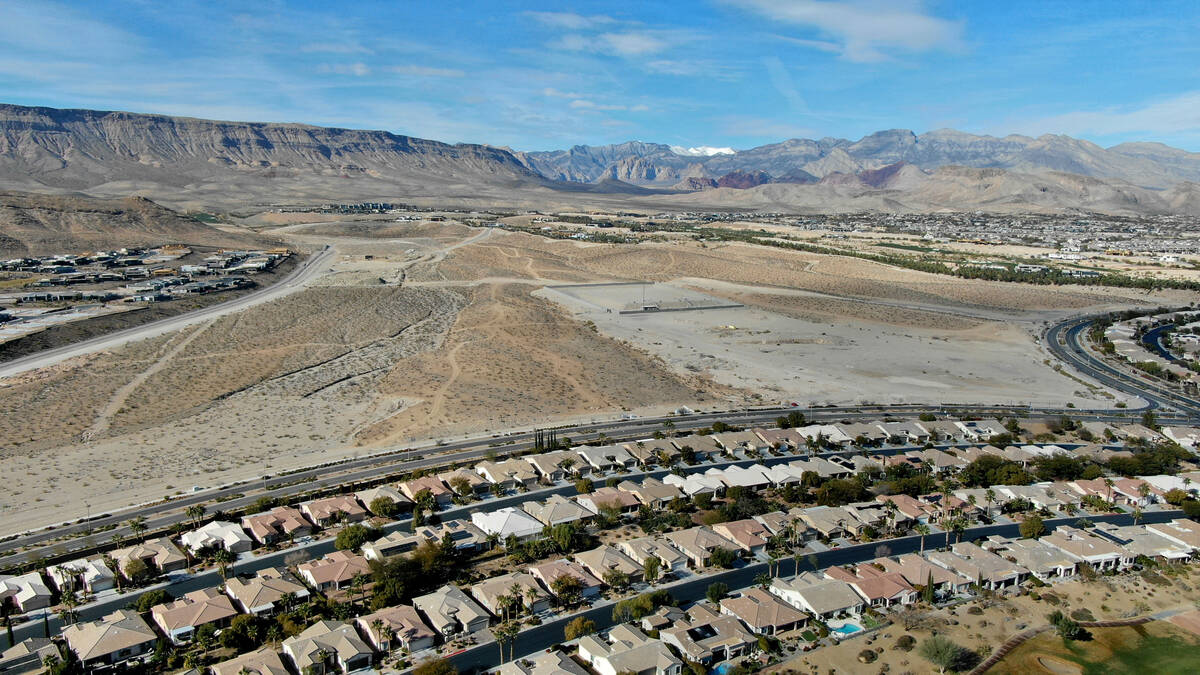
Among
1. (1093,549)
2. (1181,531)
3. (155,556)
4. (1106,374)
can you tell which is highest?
(1106,374)

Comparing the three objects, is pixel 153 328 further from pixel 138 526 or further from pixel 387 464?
pixel 138 526

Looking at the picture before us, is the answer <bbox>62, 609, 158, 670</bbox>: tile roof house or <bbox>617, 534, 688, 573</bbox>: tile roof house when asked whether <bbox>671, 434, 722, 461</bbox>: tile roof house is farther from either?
<bbox>62, 609, 158, 670</bbox>: tile roof house

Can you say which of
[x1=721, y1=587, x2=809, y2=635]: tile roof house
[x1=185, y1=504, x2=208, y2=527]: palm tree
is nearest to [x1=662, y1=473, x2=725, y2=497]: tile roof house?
[x1=721, y1=587, x2=809, y2=635]: tile roof house

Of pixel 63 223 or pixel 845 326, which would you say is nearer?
pixel 845 326

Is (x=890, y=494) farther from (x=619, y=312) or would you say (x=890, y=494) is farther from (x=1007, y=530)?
(x=619, y=312)

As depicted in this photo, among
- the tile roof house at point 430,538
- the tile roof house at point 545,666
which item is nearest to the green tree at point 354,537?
the tile roof house at point 430,538

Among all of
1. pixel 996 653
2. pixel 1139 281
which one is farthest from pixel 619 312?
pixel 1139 281

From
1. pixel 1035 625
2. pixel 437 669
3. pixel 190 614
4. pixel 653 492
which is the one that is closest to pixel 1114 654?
pixel 1035 625

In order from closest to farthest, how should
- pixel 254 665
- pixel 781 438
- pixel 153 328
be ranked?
1. pixel 254 665
2. pixel 781 438
3. pixel 153 328
